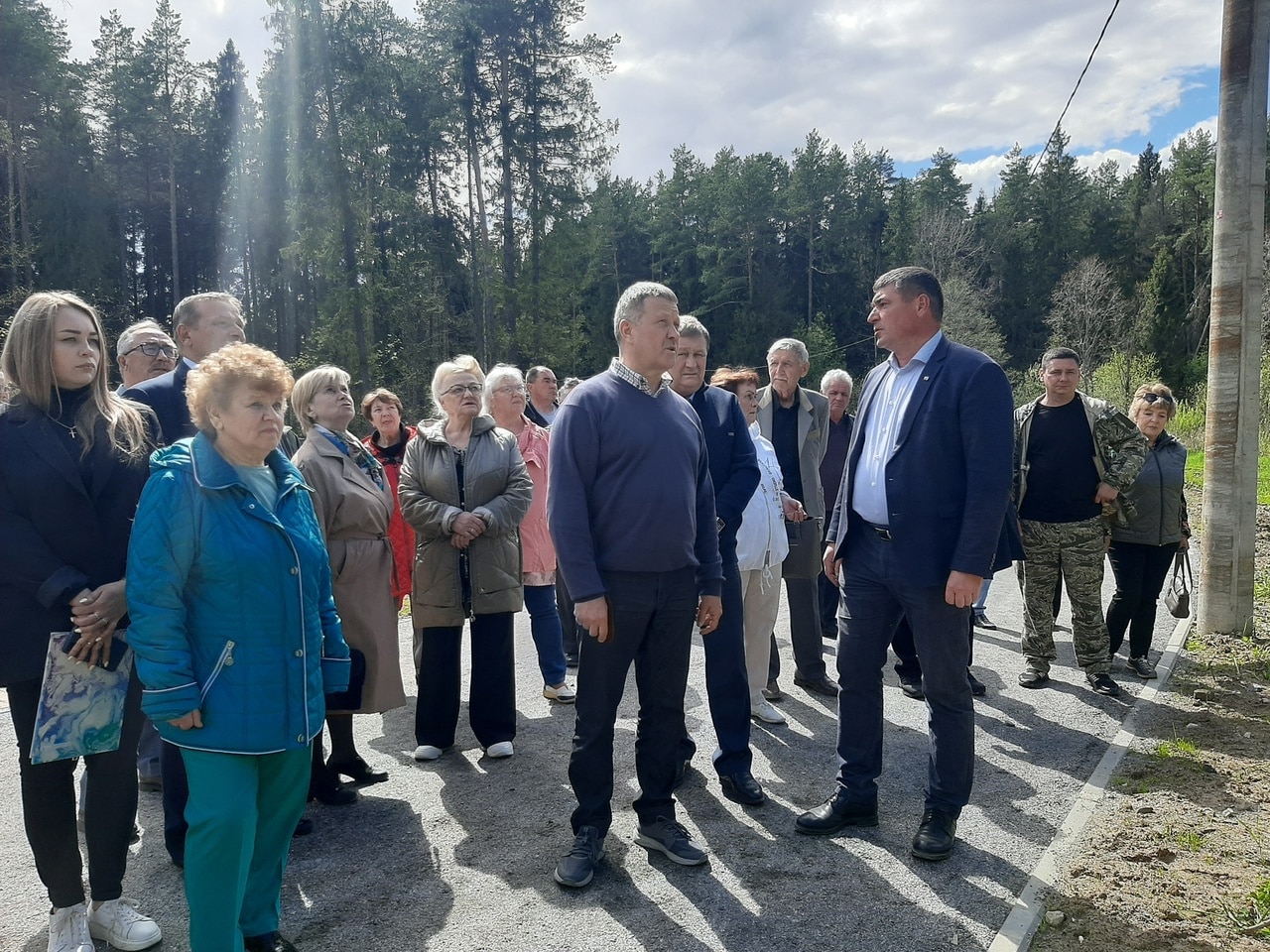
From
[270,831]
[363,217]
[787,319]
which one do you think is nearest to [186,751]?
[270,831]

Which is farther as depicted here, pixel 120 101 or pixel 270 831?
pixel 120 101

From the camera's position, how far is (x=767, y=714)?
534 centimetres

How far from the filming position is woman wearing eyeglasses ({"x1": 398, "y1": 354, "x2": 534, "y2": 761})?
15.7 ft

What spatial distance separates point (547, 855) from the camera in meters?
3.75

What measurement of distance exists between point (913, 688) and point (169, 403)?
4.71 m

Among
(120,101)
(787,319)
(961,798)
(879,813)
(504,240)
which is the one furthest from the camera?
(787,319)

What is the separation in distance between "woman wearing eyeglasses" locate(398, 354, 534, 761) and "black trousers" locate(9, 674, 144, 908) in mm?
1769

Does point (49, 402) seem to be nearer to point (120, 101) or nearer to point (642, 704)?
point (642, 704)

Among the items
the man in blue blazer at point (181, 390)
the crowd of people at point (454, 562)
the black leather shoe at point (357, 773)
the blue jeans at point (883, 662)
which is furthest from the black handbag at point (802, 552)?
the man in blue blazer at point (181, 390)

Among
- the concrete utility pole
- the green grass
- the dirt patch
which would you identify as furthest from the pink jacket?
the green grass

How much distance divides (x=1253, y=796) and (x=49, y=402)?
5347 millimetres

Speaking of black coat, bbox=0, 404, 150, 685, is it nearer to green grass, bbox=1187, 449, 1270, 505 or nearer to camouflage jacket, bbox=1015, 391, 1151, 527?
camouflage jacket, bbox=1015, 391, 1151, 527

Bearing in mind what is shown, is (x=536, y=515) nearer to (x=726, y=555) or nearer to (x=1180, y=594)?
(x=726, y=555)

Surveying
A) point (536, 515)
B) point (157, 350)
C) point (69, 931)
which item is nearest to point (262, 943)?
point (69, 931)
